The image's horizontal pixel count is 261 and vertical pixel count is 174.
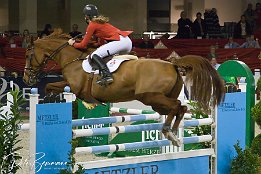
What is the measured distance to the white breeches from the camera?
934 cm

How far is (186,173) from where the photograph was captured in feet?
28.2

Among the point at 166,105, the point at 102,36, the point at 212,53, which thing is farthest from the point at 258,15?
the point at 166,105

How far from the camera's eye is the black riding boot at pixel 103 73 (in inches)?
354

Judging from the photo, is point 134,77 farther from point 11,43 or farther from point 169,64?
point 11,43

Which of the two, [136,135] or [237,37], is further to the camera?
[237,37]

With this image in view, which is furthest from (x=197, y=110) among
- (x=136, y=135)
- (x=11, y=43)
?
(x=11, y=43)

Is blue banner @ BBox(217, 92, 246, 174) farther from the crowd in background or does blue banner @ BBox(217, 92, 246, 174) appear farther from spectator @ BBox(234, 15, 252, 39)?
spectator @ BBox(234, 15, 252, 39)

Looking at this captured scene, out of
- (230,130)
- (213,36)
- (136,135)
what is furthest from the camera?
(213,36)

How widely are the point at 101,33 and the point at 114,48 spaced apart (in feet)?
0.77

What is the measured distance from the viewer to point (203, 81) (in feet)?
28.3

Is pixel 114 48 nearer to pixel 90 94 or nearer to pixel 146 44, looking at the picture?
pixel 90 94

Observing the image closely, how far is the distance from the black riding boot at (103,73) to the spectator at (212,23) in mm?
13399

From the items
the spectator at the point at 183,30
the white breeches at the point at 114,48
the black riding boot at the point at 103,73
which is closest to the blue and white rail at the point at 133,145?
the black riding boot at the point at 103,73

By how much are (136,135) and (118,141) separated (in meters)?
0.42
